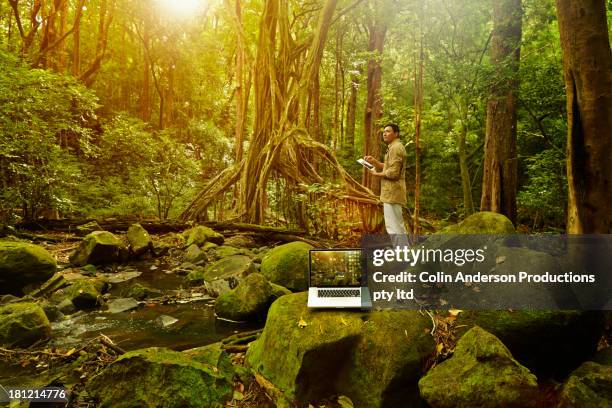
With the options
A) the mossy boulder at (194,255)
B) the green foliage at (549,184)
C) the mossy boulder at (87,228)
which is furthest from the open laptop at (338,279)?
the mossy boulder at (87,228)

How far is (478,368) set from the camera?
7.32ft

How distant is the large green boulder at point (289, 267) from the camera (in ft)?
17.2

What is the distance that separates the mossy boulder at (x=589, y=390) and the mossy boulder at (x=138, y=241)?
7.68 m

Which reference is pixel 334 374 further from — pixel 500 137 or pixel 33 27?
pixel 33 27

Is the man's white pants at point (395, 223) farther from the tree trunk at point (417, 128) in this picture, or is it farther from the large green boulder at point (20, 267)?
the large green boulder at point (20, 267)

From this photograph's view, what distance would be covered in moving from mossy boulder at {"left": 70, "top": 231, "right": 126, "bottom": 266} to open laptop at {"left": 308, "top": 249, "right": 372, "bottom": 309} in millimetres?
5559

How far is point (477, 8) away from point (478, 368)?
8152mm

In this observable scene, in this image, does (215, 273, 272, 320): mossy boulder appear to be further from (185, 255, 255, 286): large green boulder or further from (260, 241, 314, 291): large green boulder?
(185, 255, 255, 286): large green boulder

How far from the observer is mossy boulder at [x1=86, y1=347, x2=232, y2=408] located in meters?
2.53

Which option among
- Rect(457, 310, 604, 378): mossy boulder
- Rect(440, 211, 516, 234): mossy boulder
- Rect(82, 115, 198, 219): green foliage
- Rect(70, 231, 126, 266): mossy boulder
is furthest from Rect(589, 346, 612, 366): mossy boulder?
Rect(82, 115, 198, 219): green foliage

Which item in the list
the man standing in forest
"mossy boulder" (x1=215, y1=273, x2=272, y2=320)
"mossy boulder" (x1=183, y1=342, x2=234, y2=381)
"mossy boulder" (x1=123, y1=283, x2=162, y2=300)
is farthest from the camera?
"mossy boulder" (x1=123, y1=283, x2=162, y2=300)

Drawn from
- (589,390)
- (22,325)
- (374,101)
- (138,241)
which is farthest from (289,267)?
(374,101)

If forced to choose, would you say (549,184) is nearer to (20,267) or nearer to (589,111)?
(589,111)

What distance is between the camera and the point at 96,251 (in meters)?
7.16
